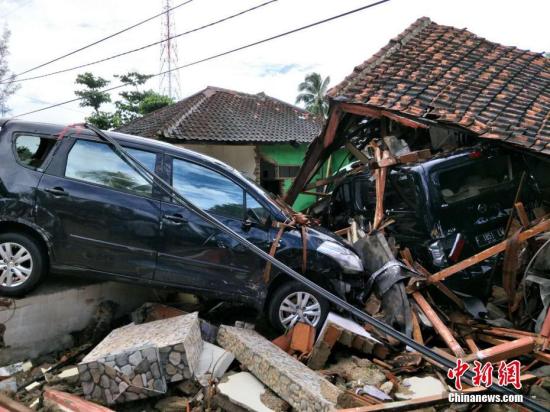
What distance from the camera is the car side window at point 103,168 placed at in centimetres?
387

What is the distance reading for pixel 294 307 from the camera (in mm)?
4168

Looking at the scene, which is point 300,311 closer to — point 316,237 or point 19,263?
point 316,237

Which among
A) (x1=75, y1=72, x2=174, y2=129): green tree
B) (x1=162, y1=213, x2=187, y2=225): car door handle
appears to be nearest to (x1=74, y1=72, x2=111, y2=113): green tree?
(x1=75, y1=72, x2=174, y2=129): green tree

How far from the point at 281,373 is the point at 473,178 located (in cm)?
390

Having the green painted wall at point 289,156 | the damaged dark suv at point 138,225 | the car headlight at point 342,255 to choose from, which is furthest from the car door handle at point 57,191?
the green painted wall at point 289,156

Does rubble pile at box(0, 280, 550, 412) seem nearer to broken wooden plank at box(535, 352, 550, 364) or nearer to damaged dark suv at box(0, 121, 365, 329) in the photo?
broken wooden plank at box(535, 352, 550, 364)

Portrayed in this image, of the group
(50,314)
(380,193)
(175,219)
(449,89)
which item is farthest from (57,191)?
(449,89)

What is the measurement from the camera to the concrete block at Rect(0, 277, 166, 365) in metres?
3.64

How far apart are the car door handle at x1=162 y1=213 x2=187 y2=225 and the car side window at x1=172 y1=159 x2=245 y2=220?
0.75ft

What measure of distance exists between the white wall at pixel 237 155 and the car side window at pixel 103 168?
822cm

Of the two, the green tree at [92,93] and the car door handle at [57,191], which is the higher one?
the green tree at [92,93]

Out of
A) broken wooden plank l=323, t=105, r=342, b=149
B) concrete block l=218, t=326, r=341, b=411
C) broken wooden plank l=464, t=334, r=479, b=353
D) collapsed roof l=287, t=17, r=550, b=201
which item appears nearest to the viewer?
concrete block l=218, t=326, r=341, b=411

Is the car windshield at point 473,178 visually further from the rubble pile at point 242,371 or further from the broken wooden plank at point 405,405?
the broken wooden plank at point 405,405

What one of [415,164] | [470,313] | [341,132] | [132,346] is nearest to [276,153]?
[341,132]
